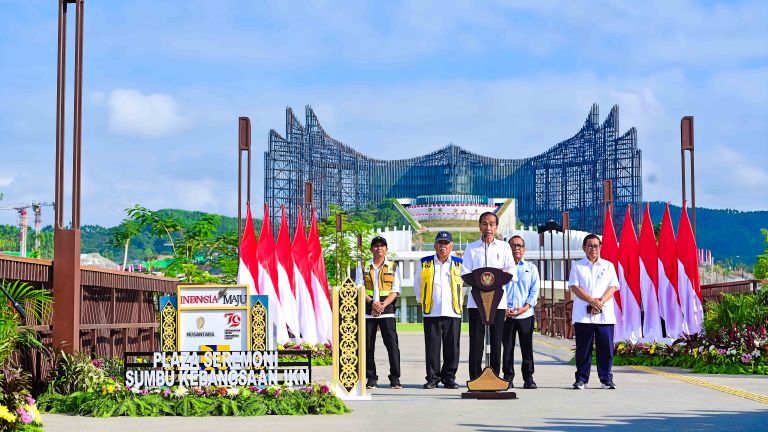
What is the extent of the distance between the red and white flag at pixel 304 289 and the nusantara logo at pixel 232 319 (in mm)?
9316

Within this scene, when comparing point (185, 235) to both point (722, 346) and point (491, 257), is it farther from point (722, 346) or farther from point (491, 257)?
point (491, 257)

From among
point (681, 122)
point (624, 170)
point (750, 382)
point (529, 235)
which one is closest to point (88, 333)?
point (750, 382)

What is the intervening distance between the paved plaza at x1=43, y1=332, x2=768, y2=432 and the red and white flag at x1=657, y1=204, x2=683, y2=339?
6.07m

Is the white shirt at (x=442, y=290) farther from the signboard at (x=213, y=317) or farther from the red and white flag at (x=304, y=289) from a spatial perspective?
the red and white flag at (x=304, y=289)

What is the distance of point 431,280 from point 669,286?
8.40 metres

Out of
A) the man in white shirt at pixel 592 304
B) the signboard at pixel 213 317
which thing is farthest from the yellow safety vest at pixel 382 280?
the man in white shirt at pixel 592 304

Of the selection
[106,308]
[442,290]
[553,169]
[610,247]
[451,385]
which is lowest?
[451,385]

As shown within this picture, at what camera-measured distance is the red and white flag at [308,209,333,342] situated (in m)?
25.9

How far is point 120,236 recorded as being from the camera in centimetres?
5175

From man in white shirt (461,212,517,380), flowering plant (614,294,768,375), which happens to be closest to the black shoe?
man in white shirt (461,212,517,380)

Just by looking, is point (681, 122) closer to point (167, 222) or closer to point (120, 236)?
point (167, 222)

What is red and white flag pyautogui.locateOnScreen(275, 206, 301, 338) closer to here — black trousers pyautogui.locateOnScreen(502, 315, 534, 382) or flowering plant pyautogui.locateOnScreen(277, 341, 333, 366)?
flowering plant pyautogui.locateOnScreen(277, 341, 333, 366)

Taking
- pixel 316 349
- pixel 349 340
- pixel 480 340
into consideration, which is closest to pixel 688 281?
pixel 316 349

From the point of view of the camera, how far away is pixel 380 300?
1444cm
